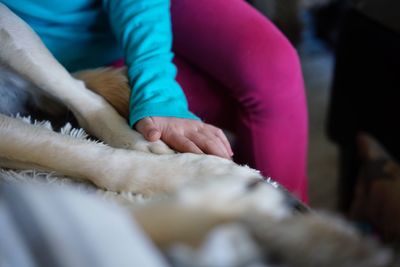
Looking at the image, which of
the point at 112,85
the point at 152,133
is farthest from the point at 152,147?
the point at 112,85

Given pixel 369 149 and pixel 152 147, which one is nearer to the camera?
pixel 152 147

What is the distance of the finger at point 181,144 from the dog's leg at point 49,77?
0.06 m

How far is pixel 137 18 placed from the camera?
0.72 metres

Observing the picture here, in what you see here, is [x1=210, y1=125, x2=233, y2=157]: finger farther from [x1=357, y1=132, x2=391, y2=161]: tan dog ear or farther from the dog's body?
[x1=357, y1=132, x2=391, y2=161]: tan dog ear

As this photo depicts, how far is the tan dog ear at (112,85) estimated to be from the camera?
0.66m

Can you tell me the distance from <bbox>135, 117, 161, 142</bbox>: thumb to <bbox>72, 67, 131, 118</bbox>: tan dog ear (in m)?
0.06

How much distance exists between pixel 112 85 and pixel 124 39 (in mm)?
89

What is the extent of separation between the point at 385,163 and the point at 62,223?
37.0 inches

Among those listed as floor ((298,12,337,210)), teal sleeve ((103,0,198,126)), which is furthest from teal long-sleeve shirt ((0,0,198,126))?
floor ((298,12,337,210))

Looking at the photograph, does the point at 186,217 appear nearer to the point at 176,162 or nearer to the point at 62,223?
the point at 62,223

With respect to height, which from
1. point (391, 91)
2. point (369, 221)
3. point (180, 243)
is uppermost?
point (180, 243)

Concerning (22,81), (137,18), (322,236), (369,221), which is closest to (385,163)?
(369,221)

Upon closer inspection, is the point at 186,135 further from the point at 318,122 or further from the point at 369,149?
the point at 318,122

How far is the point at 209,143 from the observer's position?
571 millimetres
